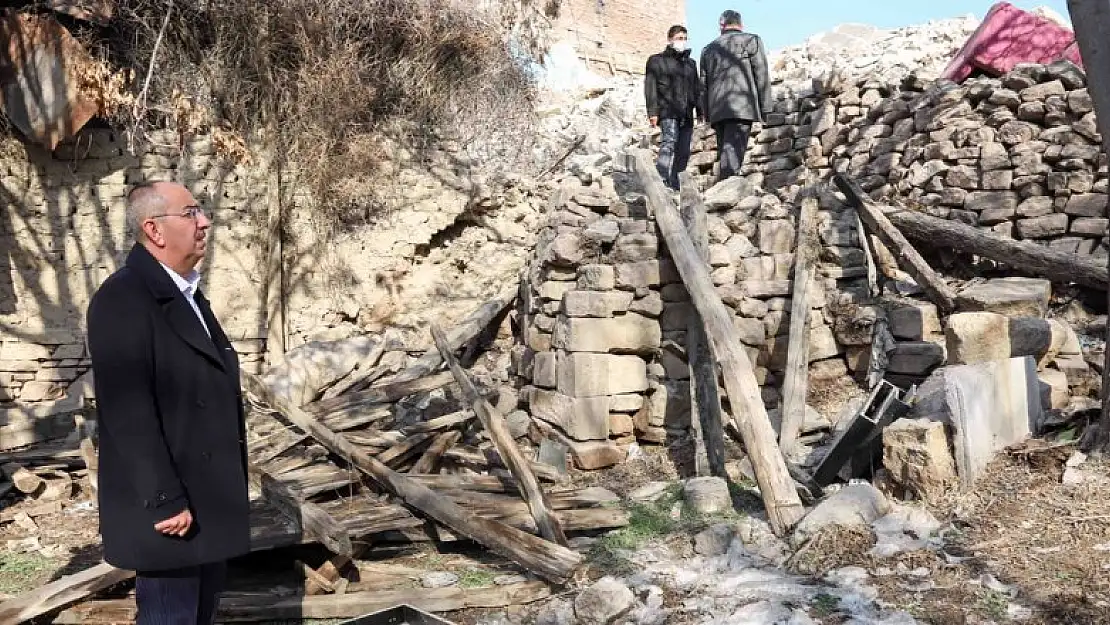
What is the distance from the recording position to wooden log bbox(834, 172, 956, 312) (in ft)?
20.6

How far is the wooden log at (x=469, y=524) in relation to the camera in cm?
419

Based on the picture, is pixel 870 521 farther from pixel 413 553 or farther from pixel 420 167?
pixel 420 167

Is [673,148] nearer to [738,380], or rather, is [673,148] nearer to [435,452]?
[738,380]

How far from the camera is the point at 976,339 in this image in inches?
195

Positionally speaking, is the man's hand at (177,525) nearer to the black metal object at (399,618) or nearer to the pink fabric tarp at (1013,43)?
the black metal object at (399,618)

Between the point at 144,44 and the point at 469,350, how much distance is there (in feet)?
15.0

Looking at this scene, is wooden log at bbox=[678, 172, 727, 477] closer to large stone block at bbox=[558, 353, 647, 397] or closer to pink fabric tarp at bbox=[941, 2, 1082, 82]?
large stone block at bbox=[558, 353, 647, 397]

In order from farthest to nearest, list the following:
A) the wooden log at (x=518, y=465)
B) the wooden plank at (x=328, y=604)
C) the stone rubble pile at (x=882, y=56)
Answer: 1. the stone rubble pile at (x=882, y=56)
2. the wooden log at (x=518, y=465)
3. the wooden plank at (x=328, y=604)

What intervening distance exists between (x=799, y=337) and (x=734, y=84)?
276cm

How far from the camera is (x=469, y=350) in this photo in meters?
8.27

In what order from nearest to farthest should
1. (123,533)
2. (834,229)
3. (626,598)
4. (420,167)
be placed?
1. (123,533)
2. (626,598)
3. (834,229)
4. (420,167)

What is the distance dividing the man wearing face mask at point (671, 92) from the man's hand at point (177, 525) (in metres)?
6.01

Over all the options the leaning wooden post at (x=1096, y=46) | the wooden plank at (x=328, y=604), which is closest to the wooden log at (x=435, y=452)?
the wooden plank at (x=328, y=604)

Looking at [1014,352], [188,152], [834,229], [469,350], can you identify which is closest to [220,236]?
[188,152]
